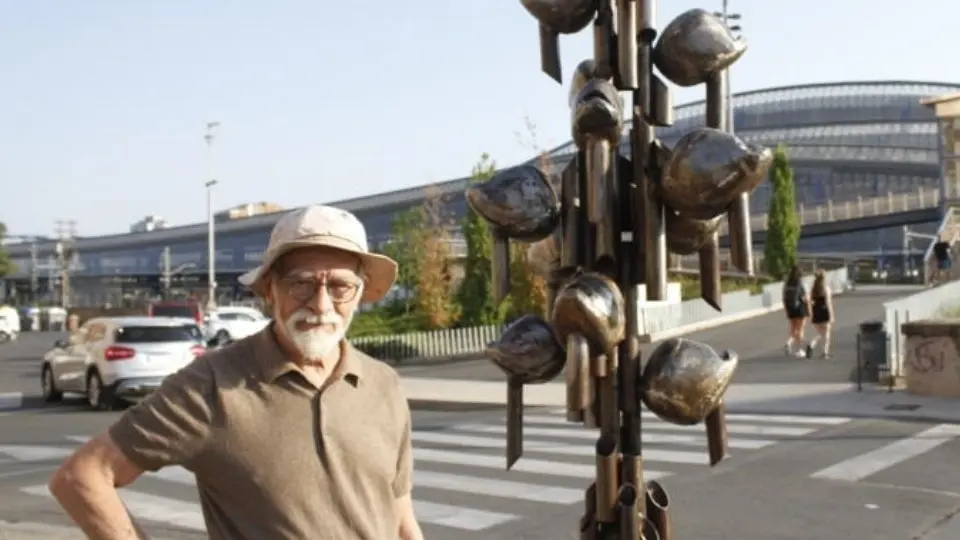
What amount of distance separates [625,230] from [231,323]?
1392 inches

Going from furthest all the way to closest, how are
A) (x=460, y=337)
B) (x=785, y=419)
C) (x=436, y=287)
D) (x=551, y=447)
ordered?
1. (x=436, y=287)
2. (x=460, y=337)
3. (x=785, y=419)
4. (x=551, y=447)

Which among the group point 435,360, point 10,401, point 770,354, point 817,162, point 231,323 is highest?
point 817,162

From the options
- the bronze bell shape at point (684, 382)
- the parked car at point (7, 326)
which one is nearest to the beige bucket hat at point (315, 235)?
the bronze bell shape at point (684, 382)

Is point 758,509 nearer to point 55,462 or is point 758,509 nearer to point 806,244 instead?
point 55,462

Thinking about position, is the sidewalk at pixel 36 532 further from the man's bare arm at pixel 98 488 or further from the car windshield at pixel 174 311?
the car windshield at pixel 174 311

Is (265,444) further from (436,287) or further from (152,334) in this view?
(436,287)

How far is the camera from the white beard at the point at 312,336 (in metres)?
2.78

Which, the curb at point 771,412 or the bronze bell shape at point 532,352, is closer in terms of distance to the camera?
the bronze bell shape at point 532,352

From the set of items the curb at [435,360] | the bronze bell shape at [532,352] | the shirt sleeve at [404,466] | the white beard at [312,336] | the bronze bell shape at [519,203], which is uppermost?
the bronze bell shape at [519,203]

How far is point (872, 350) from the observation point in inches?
688

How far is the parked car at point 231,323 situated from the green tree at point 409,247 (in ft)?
16.0

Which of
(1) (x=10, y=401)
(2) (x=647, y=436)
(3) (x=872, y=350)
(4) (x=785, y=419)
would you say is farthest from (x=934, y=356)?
(1) (x=10, y=401)

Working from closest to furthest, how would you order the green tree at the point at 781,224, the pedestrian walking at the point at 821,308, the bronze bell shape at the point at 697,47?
the bronze bell shape at the point at 697,47 → the pedestrian walking at the point at 821,308 → the green tree at the point at 781,224

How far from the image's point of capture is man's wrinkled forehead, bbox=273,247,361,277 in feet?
9.32
